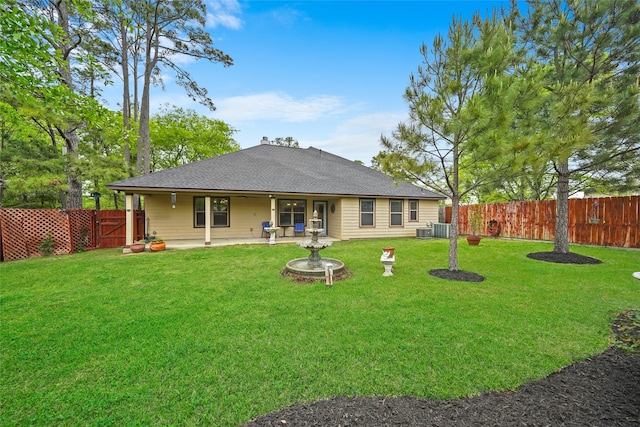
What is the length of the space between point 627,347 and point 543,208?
1084cm

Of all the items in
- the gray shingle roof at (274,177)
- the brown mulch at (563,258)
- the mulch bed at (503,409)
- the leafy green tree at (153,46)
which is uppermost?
the leafy green tree at (153,46)

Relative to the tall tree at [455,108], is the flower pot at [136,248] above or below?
below

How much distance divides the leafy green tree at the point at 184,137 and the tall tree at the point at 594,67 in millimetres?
20273

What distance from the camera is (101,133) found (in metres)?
12.0

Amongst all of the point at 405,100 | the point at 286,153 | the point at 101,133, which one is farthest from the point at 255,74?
the point at 405,100

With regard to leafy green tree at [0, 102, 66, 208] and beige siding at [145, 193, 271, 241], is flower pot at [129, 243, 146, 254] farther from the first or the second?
leafy green tree at [0, 102, 66, 208]

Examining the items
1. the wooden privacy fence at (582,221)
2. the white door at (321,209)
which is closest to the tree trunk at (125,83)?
the white door at (321,209)

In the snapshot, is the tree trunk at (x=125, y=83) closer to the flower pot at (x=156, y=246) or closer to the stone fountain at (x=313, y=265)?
the flower pot at (x=156, y=246)

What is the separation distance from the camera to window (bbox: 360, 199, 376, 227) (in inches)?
483

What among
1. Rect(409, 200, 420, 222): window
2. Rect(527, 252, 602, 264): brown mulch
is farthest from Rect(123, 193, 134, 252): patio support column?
Rect(527, 252, 602, 264): brown mulch

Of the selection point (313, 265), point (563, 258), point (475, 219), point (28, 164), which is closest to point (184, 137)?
point (28, 164)

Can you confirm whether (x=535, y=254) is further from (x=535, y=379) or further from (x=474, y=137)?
(x=535, y=379)

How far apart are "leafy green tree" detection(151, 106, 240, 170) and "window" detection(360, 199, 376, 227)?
48.4ft

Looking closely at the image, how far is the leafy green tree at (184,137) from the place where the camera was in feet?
63.9
